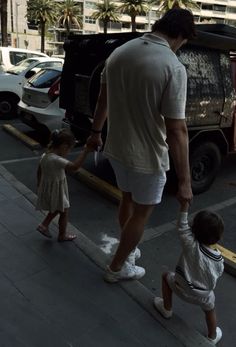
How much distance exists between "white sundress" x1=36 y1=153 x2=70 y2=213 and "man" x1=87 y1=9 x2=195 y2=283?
0.67 m

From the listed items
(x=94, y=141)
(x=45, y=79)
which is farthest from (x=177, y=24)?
(x=45, y=79)

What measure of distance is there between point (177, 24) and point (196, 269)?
1.52m

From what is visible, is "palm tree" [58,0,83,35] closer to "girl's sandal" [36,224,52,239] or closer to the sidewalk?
"girl's sandal" [36,224,52,239]

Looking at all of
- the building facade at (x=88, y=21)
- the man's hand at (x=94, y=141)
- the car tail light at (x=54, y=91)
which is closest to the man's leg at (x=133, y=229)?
the man's hand at (x=94, y=141)

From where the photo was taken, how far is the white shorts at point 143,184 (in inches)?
98.3

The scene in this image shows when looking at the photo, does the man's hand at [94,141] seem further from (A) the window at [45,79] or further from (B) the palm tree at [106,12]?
(B) the palm tree at [106,12]

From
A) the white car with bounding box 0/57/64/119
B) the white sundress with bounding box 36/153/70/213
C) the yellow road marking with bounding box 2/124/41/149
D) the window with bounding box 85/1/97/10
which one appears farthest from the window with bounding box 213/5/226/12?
the white sundress with bounding box 36/153/70/213

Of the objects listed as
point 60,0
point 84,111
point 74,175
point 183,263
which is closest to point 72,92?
point 84,111

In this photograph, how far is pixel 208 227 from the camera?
87.5 inches

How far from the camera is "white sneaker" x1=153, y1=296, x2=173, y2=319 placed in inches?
101

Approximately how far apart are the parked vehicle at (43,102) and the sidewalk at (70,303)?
337 centimetres

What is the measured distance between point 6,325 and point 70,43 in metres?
3.94

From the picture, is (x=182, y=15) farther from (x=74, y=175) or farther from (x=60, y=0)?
(x=60, y=0)

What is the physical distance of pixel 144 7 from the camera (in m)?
52.2
